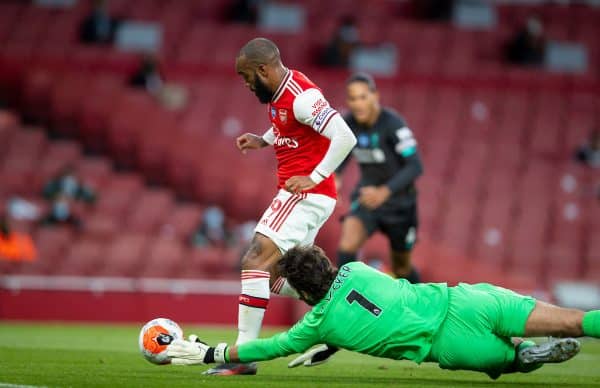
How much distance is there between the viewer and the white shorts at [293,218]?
29.1ft

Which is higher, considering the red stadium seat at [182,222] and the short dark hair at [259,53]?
the short dark hair at [259,53]

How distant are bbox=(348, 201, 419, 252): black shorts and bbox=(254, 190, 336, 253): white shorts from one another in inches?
126

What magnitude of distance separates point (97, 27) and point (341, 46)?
16.7 feet

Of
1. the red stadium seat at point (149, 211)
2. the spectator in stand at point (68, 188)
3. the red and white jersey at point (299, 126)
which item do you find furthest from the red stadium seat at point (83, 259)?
the red and white jersey at point (299, 126)

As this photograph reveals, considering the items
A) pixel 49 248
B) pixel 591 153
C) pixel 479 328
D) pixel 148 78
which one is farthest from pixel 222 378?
pixel 591 153

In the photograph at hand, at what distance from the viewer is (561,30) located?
27.7 m

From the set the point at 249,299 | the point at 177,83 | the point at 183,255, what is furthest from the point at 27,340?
the point at 177,83

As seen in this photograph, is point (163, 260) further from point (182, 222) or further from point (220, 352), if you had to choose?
point (220, 352)

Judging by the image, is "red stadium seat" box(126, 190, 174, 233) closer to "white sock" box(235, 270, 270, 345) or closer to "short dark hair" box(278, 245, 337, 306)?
"white sock" box(235, 270, 270, 345)

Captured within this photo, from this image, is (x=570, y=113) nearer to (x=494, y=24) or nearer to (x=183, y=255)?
(x=494, y=24)

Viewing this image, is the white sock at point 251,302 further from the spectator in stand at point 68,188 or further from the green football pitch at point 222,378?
the spectator in stand at point 68,188

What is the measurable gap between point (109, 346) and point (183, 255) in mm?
8252

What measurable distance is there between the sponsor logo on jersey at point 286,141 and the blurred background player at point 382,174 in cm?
258

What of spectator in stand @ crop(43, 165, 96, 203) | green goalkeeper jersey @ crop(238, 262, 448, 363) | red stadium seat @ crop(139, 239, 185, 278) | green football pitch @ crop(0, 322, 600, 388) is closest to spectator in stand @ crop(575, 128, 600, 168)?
red stadium seat @ crop(139, 239, 185, 278)
